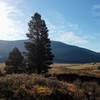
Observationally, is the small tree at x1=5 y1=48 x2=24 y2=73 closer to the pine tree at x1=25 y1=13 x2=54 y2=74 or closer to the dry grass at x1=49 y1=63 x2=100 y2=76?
the pine tree at x1=25 y1=13 x2=54 y2=74

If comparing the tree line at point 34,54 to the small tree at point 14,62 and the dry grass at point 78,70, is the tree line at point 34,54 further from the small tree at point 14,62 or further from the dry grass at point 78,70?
the dry grass at point 78,70

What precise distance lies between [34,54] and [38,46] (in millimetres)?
1876

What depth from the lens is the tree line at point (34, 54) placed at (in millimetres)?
53250

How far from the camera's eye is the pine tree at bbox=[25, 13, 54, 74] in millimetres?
53250

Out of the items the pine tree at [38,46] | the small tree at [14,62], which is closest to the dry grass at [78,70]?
the pine tree at [38,46]

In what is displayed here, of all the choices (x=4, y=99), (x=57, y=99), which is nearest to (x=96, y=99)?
(x=57, y=99)

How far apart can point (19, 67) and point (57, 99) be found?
→ 1369 inches

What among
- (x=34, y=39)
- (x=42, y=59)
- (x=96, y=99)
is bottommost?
(x=96, y=99)

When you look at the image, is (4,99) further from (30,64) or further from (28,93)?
(30,64)

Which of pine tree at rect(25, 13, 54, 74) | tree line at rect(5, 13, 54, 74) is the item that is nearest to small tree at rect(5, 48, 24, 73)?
tree line at rect(5, 13, 54, 74)

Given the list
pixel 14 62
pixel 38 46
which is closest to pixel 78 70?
pixel 38 46

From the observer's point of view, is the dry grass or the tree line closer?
the dry grass

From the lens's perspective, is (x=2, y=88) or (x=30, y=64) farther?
(x=30, y=64)

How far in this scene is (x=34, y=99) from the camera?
19.2 meters
